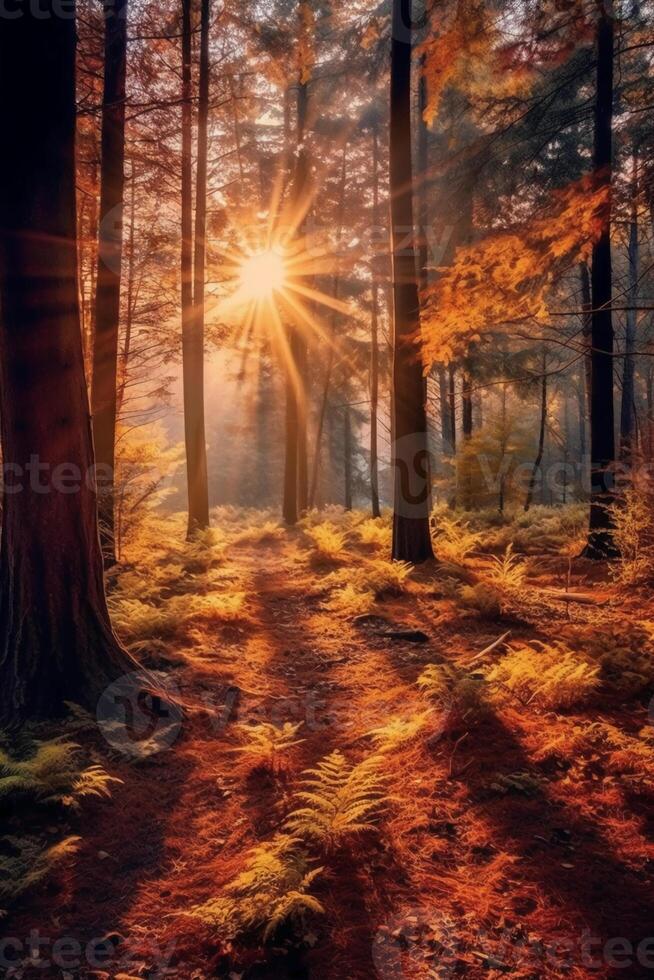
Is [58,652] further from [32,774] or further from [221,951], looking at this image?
[221,951]

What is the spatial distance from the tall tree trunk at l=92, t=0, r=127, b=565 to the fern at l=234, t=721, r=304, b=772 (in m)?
5.21

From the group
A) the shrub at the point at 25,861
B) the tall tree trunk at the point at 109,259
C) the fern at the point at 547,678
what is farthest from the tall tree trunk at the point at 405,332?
the shrub at the point at 25,861

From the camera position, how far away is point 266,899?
8.08ft

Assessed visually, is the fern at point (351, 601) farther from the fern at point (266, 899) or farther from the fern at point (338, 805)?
the fern at point (266, 899)

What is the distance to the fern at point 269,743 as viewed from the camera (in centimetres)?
386

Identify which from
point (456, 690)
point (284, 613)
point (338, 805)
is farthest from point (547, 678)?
point (284, 613)

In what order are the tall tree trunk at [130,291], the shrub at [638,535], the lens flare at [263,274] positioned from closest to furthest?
the shrub at [638,535] → the tall tree trunk at [130,291] → the lens flare at [263,274]

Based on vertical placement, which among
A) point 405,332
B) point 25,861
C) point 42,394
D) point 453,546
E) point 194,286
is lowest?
point 25,861

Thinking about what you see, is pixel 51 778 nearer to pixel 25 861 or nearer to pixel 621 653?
pixel 25 861

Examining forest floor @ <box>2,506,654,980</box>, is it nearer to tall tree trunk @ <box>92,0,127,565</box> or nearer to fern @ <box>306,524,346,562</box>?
tall tree trunk @ <box>92,0,127,565</box>

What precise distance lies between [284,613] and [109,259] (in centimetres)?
618

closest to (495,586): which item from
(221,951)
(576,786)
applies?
(576,786)

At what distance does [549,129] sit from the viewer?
1027 cm

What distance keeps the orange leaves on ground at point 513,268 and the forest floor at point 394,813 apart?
145 inches
